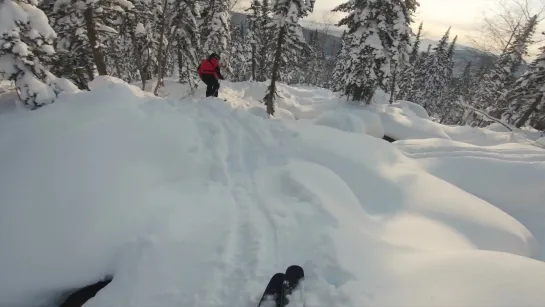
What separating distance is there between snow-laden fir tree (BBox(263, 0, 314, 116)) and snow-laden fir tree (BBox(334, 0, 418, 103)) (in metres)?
2.80

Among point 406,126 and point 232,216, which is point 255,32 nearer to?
point 406,126

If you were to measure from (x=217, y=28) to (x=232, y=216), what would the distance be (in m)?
25.0

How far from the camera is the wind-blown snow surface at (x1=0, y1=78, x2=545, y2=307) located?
4.37 metres

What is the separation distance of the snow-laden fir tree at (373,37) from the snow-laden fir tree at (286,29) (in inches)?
110

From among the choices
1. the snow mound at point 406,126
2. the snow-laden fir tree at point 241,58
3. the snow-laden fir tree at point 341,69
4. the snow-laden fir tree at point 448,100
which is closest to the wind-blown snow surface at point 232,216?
the snow mound at point 406,126

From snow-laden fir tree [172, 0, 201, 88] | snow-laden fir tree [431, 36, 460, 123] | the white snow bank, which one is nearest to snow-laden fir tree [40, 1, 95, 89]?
snow-laden fir tree [172, 0, 201, 88]

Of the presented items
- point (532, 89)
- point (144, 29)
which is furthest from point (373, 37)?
point (144, 29)

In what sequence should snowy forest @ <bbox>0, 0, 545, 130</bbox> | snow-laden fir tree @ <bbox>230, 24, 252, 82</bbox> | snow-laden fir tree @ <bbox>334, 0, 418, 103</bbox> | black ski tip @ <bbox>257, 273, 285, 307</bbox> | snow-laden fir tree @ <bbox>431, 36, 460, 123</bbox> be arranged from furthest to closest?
1. snow-laden fir tree @ <bbox>431, 36, 460, 123</bbox>
2. snow-laden fir tree @ <bbox>230, 24, 252, 82</bbox>
3. snow-laden fir tree @ <bbox>334, 0, 418, 103</bbox>
4. snowy forest @ <bbox>0, 0, 545, 130</bbox>
5. black ski tip @ <bbox>257, 273, 285, 307</bbox>

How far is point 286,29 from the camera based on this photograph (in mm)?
19266

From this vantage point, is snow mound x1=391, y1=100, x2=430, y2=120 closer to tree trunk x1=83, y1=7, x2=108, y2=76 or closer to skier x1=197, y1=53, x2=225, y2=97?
skier x1=197, y1=53, x2=225, y2=97

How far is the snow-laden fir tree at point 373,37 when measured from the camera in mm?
18406

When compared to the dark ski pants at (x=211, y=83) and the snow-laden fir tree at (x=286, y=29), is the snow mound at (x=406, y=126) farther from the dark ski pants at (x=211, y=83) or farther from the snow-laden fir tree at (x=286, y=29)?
the dark ski pants at (x=211, y=83)

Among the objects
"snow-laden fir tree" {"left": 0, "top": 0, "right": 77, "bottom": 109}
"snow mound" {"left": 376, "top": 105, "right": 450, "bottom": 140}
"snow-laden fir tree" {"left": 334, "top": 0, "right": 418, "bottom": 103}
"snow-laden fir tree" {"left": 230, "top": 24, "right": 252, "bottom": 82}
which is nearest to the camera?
"snow-laden fir tree" {"left": 0, "top": 0, "right": 77, "bottom": 109}

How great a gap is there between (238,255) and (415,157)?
804 centimetres
